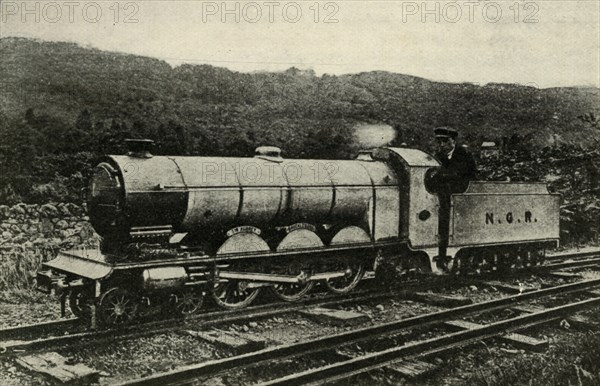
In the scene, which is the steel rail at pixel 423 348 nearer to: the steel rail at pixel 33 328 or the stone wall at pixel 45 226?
the steel rail at pixel 33 328

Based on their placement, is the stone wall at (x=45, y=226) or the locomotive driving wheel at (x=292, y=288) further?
the stone wall at (x=45, y=226)

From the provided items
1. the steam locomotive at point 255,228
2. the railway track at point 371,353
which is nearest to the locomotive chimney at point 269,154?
the steam locomotive at point 255,228

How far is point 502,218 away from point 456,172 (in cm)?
209

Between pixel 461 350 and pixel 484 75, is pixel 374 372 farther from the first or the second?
pixel 484 75

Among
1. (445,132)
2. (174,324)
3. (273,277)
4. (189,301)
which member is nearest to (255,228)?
(273,277)

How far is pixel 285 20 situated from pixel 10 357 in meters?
5.71

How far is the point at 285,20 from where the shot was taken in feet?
26.7

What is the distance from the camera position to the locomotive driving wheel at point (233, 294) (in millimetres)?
7927

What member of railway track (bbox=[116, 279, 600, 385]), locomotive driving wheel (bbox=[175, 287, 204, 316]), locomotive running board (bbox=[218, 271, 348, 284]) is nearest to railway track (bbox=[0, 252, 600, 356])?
locomotive driving wheel (bbox=[175, 287, 204, 316])

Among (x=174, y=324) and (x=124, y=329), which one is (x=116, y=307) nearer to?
(x=124, y=329)

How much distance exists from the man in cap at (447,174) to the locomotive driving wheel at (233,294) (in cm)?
412

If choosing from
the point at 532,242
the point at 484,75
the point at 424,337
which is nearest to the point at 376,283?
the point at 424,337

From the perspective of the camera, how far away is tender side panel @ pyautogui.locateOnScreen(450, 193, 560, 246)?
34.7 ft

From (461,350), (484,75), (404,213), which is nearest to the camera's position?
(461,350)
